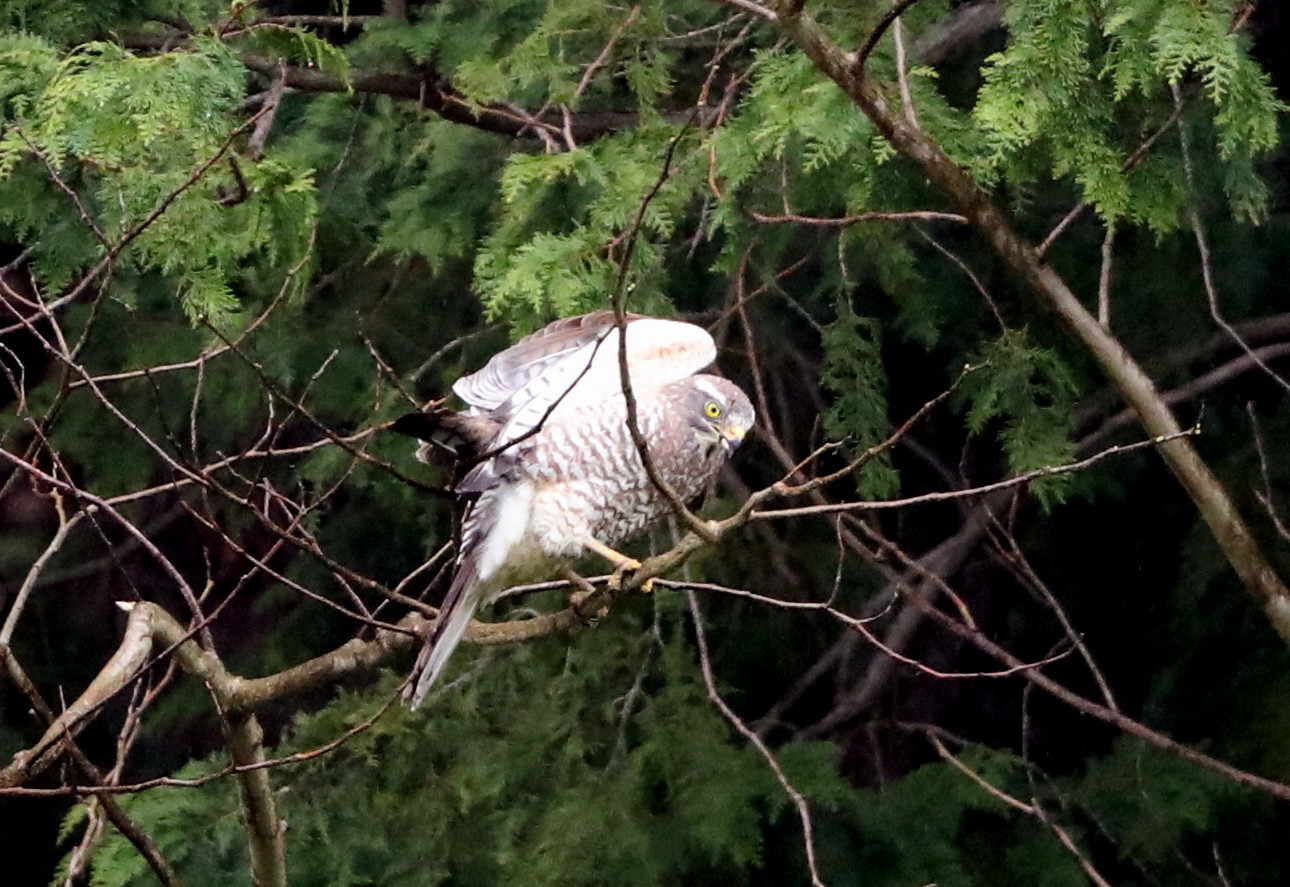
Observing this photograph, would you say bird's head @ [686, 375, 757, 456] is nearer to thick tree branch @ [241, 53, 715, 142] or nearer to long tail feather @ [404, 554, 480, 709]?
long tail feather @ [404, 554, 480, 709]

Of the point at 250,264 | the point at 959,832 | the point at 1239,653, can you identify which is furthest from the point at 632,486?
the point at 1239,653

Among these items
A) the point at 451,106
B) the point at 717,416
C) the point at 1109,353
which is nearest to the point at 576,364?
the point at 717,416

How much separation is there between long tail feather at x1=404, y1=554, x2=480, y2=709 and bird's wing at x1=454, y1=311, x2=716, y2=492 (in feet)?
0.44

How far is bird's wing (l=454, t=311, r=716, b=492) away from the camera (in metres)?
2.25

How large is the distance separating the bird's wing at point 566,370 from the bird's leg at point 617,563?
18cm

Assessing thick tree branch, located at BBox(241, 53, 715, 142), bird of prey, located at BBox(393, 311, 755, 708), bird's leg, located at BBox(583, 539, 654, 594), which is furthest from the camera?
thick tree branch, located at BBox(241, 53, 715, 142)

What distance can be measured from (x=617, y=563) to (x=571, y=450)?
19cm

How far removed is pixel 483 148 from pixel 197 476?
5.33 ft

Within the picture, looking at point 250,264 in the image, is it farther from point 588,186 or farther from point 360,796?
point 360,796

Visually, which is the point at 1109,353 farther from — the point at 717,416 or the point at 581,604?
the point at 581,604

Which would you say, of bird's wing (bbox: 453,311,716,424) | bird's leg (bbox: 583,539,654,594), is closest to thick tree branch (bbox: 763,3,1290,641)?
bird's wing (bbox: 453,311,716,424)

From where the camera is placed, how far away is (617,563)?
221 centimetres

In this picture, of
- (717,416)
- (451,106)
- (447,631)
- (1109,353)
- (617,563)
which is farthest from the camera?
(451,106)

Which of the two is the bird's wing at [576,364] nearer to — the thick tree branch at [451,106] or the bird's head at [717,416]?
the bird's head at [717,416]
